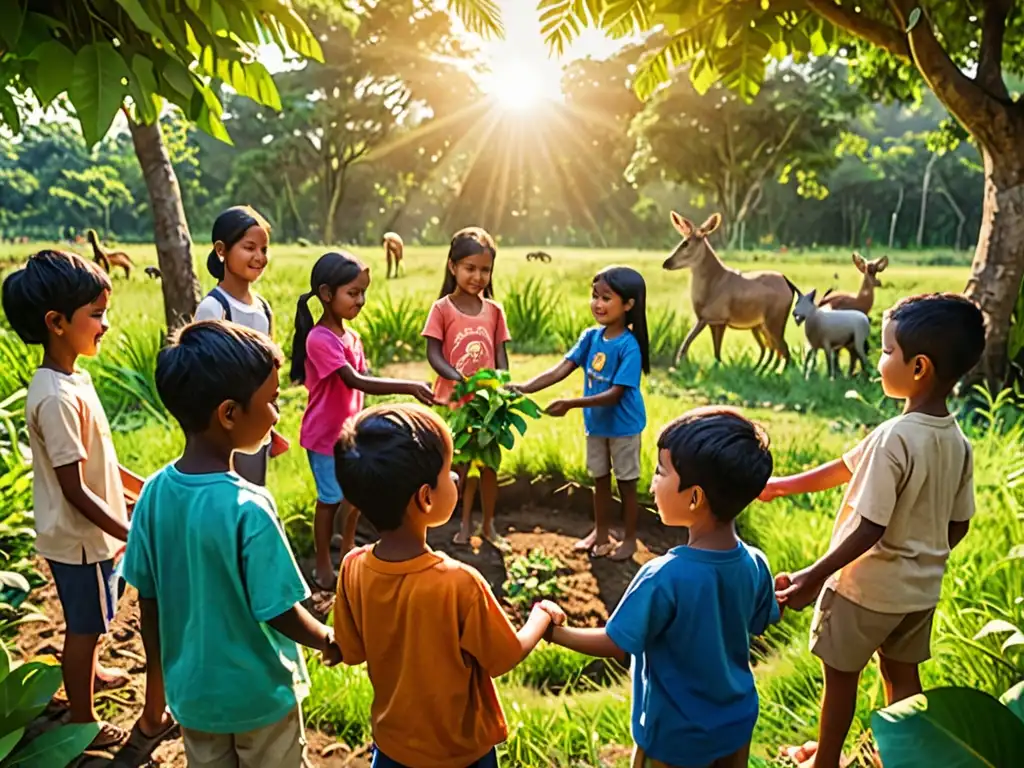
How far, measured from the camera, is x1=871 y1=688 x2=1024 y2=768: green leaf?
1353 millimetres

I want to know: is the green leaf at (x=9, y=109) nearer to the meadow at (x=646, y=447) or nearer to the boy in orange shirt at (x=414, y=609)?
the boy in orange shirt at (x=414, y=609)

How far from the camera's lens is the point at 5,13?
1.65 metres

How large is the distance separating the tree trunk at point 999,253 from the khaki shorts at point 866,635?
4101 mm

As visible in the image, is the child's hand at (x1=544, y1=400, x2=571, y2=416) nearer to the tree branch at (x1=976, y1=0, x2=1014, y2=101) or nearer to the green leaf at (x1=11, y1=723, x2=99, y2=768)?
the green leaf at (x1=11, y1=723, x2=99, y2=768)

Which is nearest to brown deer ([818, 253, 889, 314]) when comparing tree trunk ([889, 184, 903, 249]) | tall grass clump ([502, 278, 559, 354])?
tall grass clump ([502, 278, 559, 354])

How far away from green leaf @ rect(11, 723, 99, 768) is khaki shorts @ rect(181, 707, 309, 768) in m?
0.33

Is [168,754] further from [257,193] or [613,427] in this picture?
[257,193]

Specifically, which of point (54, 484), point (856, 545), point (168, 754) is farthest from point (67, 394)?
point (856, 545)

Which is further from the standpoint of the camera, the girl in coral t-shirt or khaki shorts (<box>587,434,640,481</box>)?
khaki shorts (<box>587,434,640,481</box>)

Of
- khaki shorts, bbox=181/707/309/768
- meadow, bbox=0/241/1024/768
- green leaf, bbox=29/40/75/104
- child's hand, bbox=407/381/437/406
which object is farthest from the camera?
child's hand, bbox=407/381/437/406

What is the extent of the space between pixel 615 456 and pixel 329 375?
1.43 metres

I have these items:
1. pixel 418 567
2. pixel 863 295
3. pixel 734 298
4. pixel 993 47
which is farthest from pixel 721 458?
pixel 863 295

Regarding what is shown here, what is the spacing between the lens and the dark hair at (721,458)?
4.89ft

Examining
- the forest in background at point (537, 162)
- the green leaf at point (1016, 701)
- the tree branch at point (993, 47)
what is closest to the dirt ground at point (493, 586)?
the green leaf at point (1016, 701)
